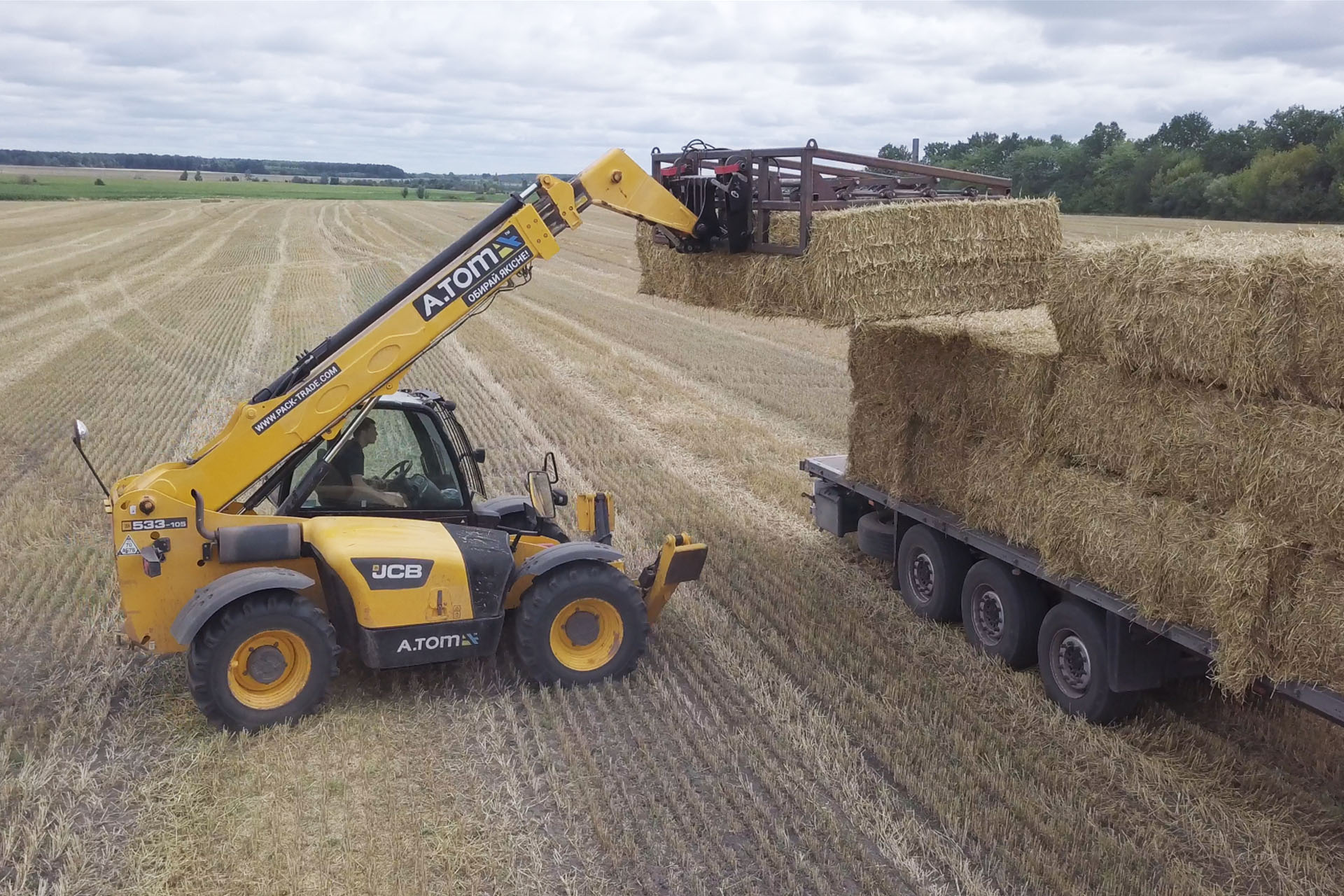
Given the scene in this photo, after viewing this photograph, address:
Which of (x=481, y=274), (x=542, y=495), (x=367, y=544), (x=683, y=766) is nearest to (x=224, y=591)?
(x=367, y=544)

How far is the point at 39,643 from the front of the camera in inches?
292

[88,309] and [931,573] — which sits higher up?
[88,309]

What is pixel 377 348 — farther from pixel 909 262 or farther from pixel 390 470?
pixel 909 262

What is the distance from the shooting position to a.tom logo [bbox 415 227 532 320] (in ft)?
21.9

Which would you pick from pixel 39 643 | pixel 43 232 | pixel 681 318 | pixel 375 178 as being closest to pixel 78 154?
pixel 375 178

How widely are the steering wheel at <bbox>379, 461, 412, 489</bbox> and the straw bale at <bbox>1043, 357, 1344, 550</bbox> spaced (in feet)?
13.7

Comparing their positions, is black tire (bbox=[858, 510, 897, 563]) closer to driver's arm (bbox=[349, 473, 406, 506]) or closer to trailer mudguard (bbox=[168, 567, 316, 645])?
driver's arm (bbox=[349, 473, 406, 506])

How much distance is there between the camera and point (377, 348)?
21.6 feet

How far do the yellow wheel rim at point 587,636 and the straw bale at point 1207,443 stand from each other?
3018mm

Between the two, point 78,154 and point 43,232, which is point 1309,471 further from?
point 78,154

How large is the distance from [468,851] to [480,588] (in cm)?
181

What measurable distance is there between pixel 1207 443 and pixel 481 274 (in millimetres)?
4281

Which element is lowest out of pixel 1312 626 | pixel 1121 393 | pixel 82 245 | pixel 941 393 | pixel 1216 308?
pixel 1312 626

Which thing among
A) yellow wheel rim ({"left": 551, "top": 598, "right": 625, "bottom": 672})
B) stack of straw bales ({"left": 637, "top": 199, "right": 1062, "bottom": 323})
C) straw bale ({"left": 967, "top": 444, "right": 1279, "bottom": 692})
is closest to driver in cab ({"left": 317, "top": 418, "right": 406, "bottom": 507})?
yellow wheel rim ({"left": 551, "top": 598, "right": 625, "bottom": 672})
